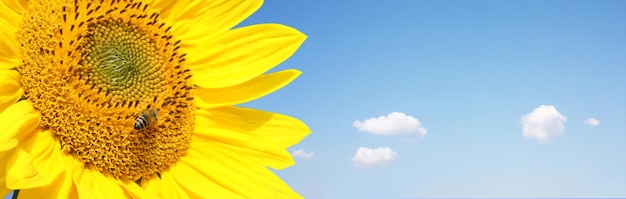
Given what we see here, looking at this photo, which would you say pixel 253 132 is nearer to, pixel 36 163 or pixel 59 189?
pixel 59 189

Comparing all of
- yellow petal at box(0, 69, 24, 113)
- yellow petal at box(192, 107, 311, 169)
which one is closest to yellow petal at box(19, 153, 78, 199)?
yellow petal at box(0, 69, 24, 113)

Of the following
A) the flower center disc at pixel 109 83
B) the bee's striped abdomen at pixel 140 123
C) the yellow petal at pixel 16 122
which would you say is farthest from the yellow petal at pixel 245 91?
the yellow petal at pixel 16 122

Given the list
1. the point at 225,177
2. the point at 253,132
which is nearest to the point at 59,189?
the point at 225,177

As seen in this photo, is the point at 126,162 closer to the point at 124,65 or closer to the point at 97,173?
the point at 97,173

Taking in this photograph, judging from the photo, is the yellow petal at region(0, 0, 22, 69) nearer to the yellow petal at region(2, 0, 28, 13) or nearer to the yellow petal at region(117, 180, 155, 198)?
the yellow petal at region(2, 0, 28, 13)

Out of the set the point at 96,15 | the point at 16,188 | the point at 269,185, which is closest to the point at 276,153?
the point at 269,185

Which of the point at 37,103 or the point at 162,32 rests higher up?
the point at 162,32
